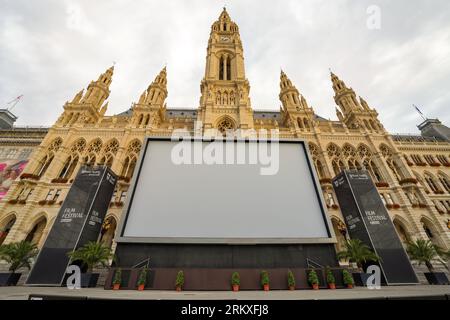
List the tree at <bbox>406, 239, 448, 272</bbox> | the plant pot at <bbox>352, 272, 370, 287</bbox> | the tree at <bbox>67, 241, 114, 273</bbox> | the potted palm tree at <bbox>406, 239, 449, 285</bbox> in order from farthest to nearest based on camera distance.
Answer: the tree at <bbox>406, 239, 448, 272</bbox> < the potted palm tree at <bbox>406, 239, 449, 285</bbox> < the tree at <bbox>67, 241, 114, 273</bbox> < the plant pot at <bbox>352, 272, 370, 287</bbox>

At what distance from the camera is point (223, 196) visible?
514 inches

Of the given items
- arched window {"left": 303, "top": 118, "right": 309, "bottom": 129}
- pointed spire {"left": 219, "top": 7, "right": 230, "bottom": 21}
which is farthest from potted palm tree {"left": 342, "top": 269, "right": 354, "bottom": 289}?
pointed spire {"left": 219, "top": 7, "right": 230, "bottom": 21}

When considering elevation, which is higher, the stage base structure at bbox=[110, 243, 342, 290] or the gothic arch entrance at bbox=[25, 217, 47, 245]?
the gothic arch entrance at bbox=[25, 217, 47, 245]

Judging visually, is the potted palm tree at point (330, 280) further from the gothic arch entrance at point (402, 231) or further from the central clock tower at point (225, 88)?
the central clock tower at point (225, 88)

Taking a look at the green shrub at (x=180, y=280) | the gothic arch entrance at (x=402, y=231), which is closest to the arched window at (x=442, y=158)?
the gothic arch entrance at (x=402, y=231)

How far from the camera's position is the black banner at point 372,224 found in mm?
14594

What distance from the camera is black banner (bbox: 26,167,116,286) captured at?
13531 mm

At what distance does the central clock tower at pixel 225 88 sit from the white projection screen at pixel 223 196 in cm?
991

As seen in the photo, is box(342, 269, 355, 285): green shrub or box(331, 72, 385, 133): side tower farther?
box(331, 72, 385, 133): side tower

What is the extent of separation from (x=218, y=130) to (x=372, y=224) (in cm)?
1885

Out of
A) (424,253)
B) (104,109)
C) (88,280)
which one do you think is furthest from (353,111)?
(104,109)

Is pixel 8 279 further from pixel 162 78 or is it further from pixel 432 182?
pixel 432 182

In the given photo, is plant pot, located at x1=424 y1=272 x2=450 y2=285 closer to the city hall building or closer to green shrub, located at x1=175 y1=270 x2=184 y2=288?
the city hall building

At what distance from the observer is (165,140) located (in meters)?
16.0
